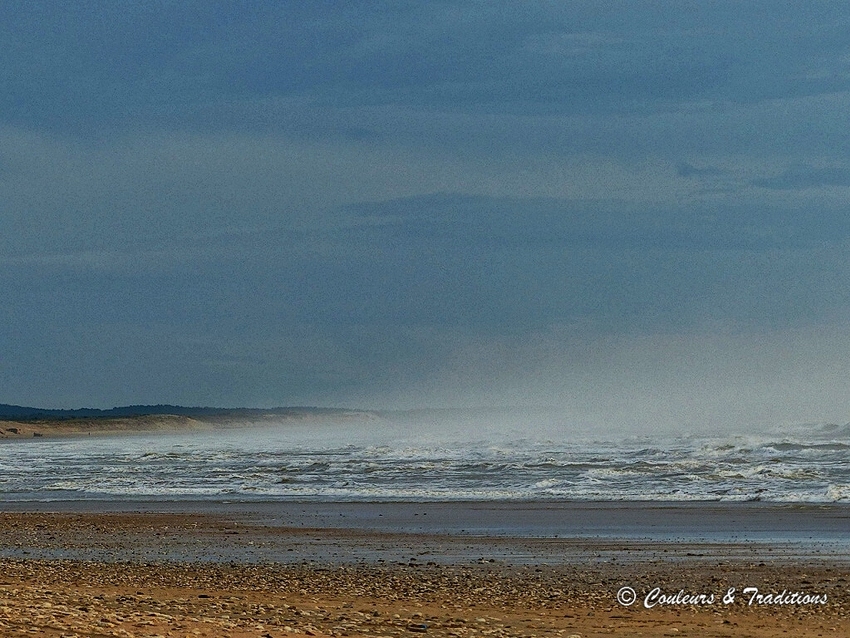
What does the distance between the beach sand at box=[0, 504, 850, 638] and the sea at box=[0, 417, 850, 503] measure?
8217 mm

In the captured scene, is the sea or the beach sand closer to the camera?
the beach sand

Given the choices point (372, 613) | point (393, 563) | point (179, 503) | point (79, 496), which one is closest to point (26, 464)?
point (79, 496)

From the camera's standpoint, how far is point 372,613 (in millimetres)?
10672

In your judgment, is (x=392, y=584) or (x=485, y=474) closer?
(x=392, y=584)

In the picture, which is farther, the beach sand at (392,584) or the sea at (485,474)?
the sea at (485,474)

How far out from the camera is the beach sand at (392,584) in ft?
32.0

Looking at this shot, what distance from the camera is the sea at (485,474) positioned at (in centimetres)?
2648

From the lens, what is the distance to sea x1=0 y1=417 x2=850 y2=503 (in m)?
26.5

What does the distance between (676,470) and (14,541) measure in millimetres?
19879

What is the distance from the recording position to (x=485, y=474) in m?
32.3

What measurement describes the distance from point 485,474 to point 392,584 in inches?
775

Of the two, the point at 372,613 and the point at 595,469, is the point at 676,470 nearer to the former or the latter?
the point at 595,469

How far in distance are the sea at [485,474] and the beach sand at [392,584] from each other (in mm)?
8217

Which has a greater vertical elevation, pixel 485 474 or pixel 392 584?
pixel 485 474
